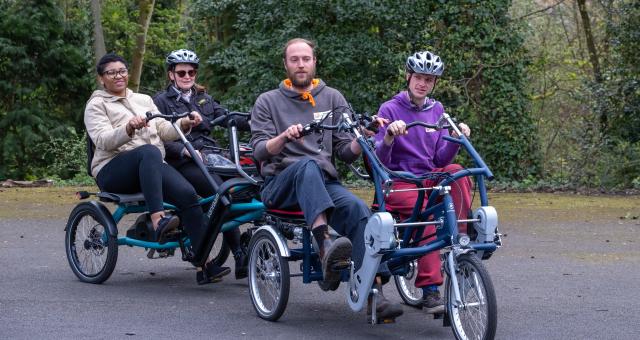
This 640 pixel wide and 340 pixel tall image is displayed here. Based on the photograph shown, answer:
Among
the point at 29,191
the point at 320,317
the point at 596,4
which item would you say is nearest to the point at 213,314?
the point at 320,317

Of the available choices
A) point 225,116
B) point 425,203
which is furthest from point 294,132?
point 225,116

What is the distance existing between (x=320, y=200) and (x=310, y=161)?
0.28 metres

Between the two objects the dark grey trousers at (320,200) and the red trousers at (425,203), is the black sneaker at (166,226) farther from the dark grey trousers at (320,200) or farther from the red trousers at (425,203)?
the red trousers at (425,203)

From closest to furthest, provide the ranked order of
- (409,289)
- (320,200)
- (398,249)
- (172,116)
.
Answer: (398,249), (320,200), (409,289), (172,116)

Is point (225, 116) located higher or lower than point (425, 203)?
higher

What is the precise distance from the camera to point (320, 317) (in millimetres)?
7496

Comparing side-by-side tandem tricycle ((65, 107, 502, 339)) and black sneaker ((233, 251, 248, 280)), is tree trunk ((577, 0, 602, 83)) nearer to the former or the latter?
side-by-side tandem tricycle ((65, 107, 502, 339))

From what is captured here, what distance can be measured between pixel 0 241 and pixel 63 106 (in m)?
20.4

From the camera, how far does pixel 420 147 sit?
7.58 metres

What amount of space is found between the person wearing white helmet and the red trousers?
1.80 m

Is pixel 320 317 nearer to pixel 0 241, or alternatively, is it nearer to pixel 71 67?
pixel 0 241

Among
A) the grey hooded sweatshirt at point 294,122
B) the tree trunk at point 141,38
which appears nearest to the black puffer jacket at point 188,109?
the grey hooded sweatshirt at point 294,122

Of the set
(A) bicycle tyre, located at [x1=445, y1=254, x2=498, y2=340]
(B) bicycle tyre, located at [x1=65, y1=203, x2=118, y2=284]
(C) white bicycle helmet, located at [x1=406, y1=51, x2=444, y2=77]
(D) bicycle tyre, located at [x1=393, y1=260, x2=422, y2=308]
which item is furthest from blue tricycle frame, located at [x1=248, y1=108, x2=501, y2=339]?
(B) bicycle tyre, located at [x1=65, y1=203, x2=118, y2=284]

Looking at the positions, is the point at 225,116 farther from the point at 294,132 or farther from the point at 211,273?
the point at 294,132
